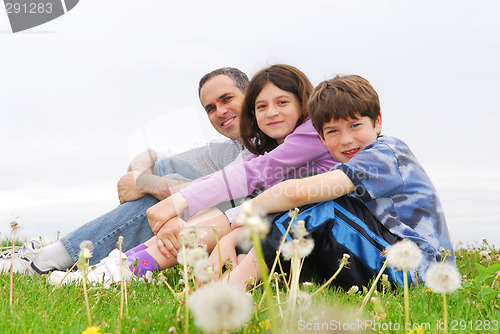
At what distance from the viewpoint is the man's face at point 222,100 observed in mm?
4469

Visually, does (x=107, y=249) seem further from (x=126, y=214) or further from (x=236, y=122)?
(x=236, y=122)

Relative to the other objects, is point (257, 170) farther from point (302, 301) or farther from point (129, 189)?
point (302, 301)

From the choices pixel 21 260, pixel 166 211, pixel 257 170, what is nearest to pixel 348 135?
pixel 257 170

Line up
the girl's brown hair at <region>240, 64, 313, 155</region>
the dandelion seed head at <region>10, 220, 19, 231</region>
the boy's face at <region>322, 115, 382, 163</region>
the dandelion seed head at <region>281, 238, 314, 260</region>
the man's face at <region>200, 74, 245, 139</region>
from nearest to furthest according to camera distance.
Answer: the dandelion seed head at <region>281, 238, 314, 260</region>
the dandelion seed head at <region>10, 220, 19, 231</region>
the boy's face at <region>322, 115, 382, 163</region>
the girl's brown hair at <region>240, 64, 313, 155</region>
the man's face at <region>200, 74, 245, 139</region>

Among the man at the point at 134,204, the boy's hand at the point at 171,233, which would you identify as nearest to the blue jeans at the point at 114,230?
the man at the point at 134,204

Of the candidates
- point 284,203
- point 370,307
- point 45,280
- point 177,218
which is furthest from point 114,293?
point 370,307

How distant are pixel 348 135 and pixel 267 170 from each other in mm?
651

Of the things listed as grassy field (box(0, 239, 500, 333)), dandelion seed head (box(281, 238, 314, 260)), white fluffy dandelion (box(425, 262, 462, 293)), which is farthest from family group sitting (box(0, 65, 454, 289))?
white fluffy dandelion (box(425, 262, 462, 293))

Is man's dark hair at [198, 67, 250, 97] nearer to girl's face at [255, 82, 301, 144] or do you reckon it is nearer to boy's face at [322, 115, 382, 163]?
girl's face at [255, 82, 301, 144]

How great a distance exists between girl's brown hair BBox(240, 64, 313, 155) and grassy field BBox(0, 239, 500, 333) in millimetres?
1427

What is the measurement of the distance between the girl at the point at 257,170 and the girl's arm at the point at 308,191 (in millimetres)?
551

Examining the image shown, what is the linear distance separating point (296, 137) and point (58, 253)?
2.17m

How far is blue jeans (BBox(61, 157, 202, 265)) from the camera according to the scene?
4039 mm

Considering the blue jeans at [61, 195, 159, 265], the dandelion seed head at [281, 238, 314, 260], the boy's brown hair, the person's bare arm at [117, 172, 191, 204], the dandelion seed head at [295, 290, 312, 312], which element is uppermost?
the boy's brown hair
